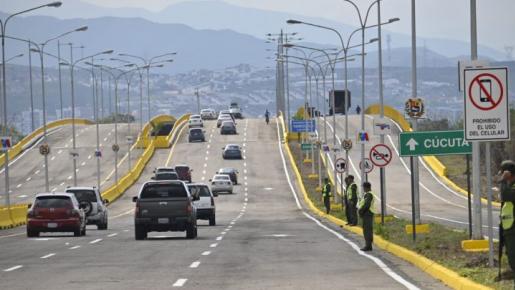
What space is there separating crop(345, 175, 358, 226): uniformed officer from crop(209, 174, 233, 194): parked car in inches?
1682

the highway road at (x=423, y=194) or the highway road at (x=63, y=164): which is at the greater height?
the highway road at (x=63, y=164)

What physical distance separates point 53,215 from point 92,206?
8.32 m

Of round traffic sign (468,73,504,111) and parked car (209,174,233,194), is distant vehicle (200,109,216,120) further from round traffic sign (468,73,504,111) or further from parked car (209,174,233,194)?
round traffic sign (468,73,504,111)

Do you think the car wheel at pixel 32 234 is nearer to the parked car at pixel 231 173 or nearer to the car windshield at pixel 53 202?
the car windshield at pixel 53 202

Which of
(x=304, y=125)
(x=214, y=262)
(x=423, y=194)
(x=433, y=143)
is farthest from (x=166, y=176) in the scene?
(x=214, y=262)

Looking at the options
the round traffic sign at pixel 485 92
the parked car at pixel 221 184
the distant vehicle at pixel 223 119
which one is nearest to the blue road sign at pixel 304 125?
the parked car at pixel 221 184

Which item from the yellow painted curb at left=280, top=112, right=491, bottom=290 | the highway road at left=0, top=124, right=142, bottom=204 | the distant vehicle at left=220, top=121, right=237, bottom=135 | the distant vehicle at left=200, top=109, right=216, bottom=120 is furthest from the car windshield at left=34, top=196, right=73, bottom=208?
the distant vehicle at left=200, top=109, right=216, bottom=120

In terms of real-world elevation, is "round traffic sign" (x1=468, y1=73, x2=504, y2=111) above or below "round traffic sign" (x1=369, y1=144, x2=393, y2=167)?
above

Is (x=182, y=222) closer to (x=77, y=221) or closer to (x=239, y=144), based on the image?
(x=77, y=221)

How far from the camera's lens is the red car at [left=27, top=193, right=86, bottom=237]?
138ft

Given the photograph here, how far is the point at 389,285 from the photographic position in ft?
69.4

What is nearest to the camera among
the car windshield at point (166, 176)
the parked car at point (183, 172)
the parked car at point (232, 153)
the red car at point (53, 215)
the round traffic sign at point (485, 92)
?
the round traffic sign at point (485, 92)

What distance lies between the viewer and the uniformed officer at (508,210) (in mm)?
16844

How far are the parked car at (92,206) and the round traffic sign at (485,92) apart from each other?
31.0 m
